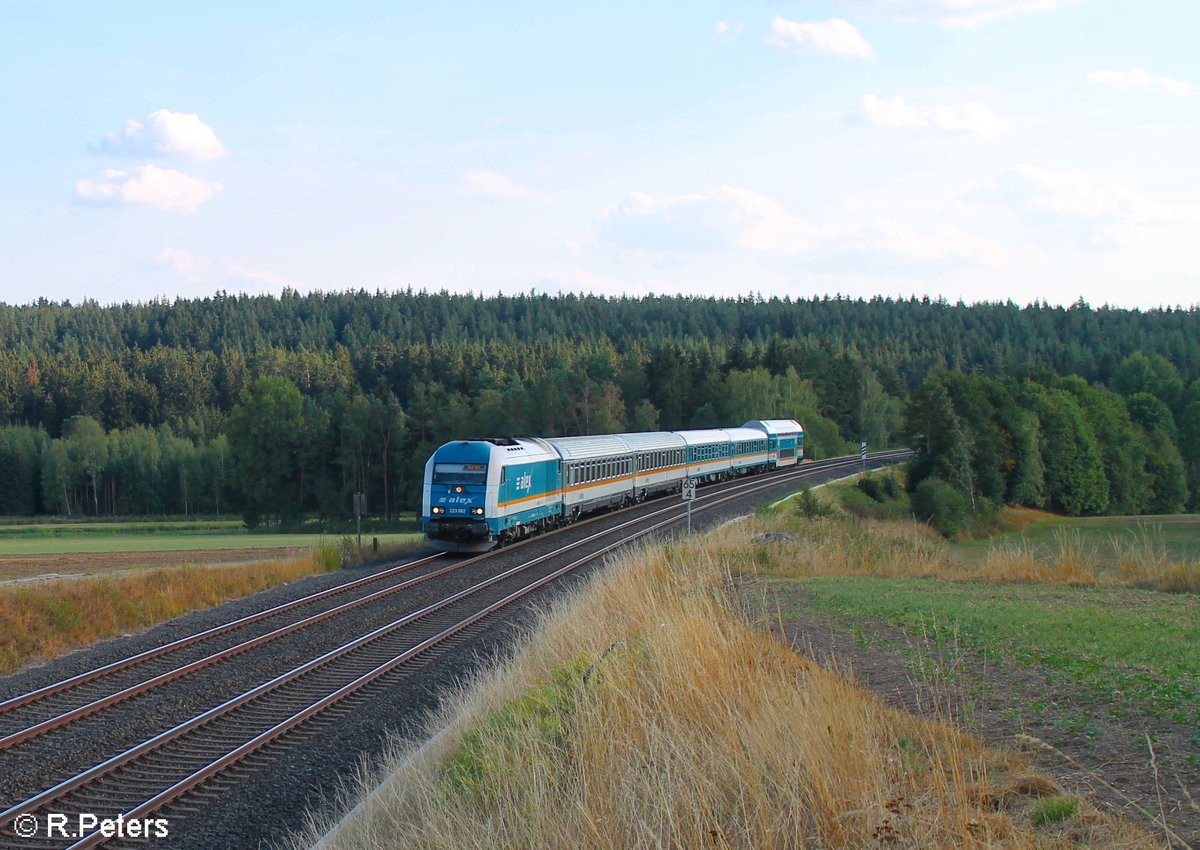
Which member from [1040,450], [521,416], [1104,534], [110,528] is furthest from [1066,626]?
[521,416]

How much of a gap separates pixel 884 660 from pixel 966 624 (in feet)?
7.28

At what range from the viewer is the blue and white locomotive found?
2917 cm

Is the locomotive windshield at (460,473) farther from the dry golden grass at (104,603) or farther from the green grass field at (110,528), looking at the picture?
the green grass field at (110,528)

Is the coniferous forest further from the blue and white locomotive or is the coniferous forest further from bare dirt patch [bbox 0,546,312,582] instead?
bare dirt patch [bbox 0,546,312,582]

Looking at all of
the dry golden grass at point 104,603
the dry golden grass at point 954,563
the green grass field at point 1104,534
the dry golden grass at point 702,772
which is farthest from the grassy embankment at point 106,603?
the green grass field at point 1104,534

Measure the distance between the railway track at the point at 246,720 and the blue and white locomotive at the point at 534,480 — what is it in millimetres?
4623

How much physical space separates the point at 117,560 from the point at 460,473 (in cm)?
1934

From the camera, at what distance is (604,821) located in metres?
5.66

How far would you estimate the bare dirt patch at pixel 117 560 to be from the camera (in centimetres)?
3519

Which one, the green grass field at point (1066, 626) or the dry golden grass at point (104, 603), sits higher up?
the green grass field at point (1066, 626)

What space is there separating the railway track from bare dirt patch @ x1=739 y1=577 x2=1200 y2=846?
591 cm

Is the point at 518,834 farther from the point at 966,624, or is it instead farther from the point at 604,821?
the point at 966,624

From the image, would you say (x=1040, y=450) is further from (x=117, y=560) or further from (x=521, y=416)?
(x=117, y=560)

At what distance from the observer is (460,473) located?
29.3 m
